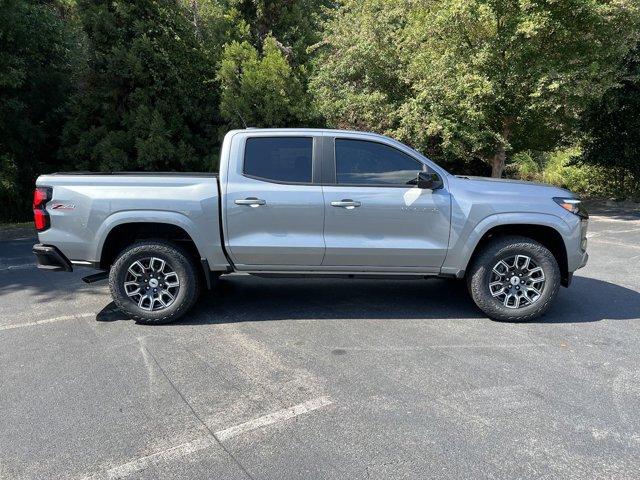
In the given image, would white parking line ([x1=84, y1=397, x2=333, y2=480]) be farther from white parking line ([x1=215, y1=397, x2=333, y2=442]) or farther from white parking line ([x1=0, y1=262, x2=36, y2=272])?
white parking line ([x1=0, y1=262, x2=36, y2=272])

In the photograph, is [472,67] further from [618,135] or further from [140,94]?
[140,94]

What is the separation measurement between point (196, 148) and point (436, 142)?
7.08m

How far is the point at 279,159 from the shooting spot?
16.0 feet

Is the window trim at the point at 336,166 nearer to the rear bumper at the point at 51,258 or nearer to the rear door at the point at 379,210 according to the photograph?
the rear door at the point at 379,210

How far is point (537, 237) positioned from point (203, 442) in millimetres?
3864

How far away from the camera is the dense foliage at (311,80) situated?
11.8m

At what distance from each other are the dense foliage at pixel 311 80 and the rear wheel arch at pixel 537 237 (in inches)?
296

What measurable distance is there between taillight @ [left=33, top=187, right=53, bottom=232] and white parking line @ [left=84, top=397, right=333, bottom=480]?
293 centimetres

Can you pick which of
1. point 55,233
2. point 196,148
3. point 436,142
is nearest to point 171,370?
point 55,233

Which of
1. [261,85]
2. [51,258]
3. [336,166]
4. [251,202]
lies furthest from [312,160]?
[261,85]

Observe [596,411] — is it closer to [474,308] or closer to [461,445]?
[461,445]

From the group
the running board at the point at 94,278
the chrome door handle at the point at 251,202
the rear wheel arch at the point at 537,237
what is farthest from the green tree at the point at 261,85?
the rear wheel arch at the point at 537,237

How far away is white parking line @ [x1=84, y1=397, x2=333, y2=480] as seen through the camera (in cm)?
262

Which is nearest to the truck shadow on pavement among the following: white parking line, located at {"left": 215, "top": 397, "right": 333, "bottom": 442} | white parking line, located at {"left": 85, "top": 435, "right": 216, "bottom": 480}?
white parking line, located at {"left": 215, "top": 397, "right": 333, "bottom": 442}
